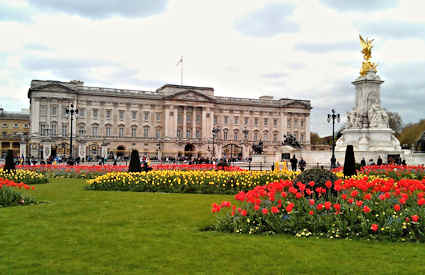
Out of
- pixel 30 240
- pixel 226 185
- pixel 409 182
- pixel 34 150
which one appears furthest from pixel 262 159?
pixel 34 150

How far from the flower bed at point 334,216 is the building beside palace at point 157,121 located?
63805mm

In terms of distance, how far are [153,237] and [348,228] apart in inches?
144

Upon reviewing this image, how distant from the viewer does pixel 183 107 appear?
274 ft

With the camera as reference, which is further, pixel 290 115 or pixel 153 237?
pixel 290 115

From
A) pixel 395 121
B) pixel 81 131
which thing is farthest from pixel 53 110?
pixel 395 121

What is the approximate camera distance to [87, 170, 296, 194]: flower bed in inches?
641

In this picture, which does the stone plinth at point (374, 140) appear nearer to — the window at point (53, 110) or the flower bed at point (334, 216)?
the flower bed at point (334, 216)

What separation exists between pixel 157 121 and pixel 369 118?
177 ft

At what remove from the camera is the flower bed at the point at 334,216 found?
7902 millimetres

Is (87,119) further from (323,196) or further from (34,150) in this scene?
(323,196)

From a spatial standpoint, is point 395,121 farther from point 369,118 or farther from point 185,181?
point 185,181

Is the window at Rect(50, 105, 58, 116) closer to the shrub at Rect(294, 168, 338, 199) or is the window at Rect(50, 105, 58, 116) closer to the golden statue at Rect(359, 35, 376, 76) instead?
the golden statue at Rect(359, 35, 376, 76)

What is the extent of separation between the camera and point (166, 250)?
7.05 meters

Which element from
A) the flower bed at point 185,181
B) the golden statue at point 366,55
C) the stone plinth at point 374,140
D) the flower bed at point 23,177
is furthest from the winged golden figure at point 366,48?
the flower bed at point 23,177
